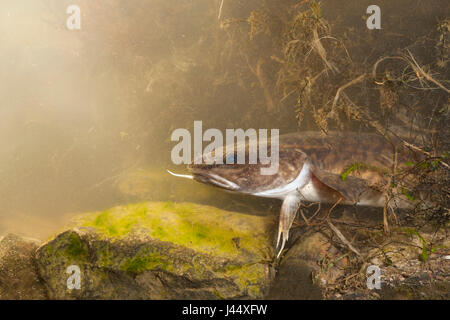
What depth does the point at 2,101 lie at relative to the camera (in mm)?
5652

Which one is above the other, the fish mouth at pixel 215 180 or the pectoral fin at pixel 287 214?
the fish mouth at pixel 215 180

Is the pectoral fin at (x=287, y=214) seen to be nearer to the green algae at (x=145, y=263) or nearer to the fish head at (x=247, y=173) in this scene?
the fish head at (x=247, y=173)

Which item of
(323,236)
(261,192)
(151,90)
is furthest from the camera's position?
(151,90)

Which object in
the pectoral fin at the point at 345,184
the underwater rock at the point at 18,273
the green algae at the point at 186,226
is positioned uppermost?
the pectoral fin at the point at 345,184

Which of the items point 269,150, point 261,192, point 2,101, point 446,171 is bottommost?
point 261,192

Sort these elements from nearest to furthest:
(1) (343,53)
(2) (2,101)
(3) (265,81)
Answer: (1) (343,53)
(3) (265,81)
(2) (2,101)

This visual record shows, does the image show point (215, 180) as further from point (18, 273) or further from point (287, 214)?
point (18, 273)

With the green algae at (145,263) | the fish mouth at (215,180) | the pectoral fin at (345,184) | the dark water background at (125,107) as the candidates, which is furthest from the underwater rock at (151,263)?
the dark water background at (125,107)

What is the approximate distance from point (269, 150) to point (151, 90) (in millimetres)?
2593

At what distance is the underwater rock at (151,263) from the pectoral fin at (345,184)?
34.0 inches

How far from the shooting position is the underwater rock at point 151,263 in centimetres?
218

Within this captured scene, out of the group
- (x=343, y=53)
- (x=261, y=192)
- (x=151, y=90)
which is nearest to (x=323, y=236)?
(x=261, y=192)

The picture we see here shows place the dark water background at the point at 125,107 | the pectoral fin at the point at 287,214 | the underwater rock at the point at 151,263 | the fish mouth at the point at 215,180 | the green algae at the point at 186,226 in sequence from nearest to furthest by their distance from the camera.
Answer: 1. the underwater rock at the point at 151,263
2. the green algae at the point at 186,226
3. the pectoral fin at the point at 287,214
4. the fish mouth at the point at 215,180
5. the dark water background at the point at 125,107

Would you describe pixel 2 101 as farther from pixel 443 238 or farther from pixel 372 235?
pixel 443 238
